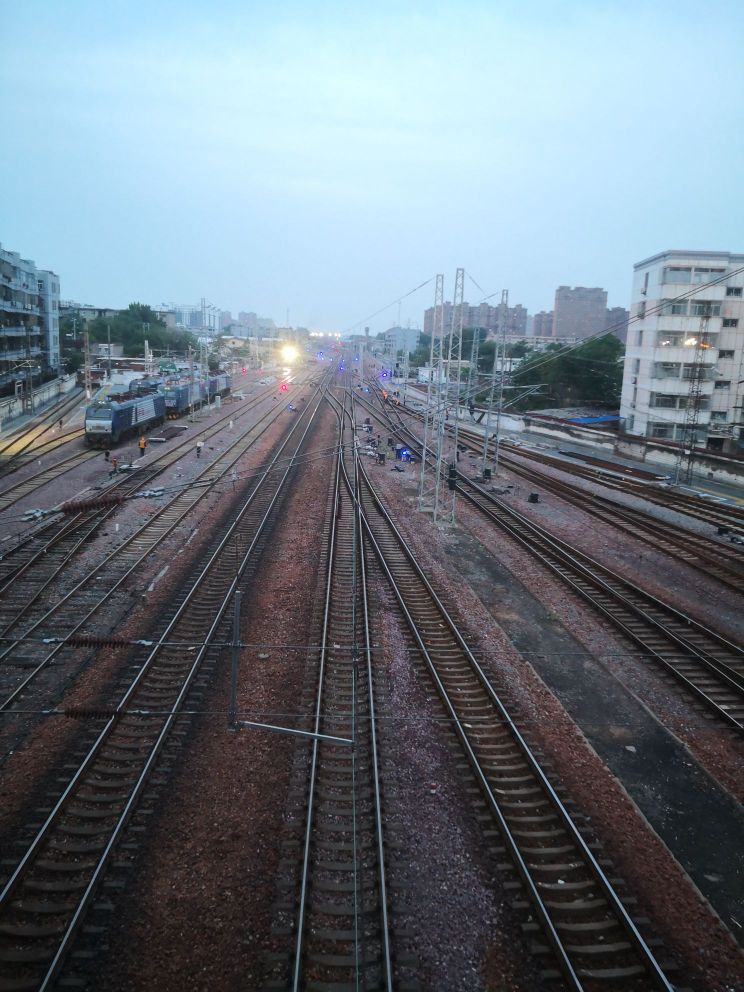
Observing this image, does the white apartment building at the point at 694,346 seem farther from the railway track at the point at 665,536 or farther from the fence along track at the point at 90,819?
the fence along track at the point at 90,819

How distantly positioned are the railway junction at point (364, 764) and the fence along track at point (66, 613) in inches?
2.4

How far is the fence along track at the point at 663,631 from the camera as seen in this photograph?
9.09 m

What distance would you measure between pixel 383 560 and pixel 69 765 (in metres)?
8.02

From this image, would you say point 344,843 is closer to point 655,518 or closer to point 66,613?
point 66,613

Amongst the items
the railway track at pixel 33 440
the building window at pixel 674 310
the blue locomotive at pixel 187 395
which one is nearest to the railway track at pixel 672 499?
the building window at pixel 674 310

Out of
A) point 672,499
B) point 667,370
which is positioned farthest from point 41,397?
point 672,499

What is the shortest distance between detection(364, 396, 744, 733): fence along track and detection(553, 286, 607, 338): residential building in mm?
136395

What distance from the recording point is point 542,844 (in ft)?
20.0

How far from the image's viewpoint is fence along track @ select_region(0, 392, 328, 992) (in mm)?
4855

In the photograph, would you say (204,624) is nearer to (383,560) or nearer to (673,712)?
(383,560)

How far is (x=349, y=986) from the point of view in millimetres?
4648

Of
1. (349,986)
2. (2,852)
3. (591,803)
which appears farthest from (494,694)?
(2,852)

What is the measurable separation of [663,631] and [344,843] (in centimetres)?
714

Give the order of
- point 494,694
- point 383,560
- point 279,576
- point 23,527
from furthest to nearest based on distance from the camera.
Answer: point 23,527, point 383,560, point 279,576, point 494,694
